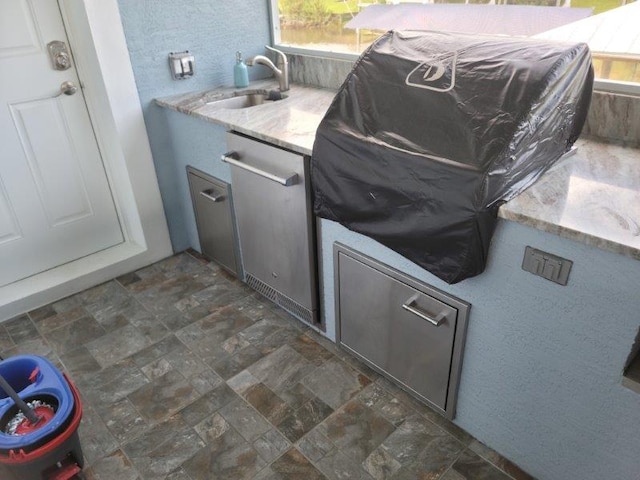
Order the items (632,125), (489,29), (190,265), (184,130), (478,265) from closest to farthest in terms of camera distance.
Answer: (478,265), (632,125), (489,29), (184,130), (190,265)

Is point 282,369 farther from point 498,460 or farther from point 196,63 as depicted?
point 196,63

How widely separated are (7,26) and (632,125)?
2.52m

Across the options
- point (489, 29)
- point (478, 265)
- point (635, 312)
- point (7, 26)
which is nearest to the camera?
point (635, 312)

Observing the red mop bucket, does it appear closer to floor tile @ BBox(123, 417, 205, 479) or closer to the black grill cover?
floor tile @ BBox(123, 417, 205, 479)

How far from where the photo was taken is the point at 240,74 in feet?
8.46

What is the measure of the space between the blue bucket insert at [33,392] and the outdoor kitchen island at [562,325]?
1.07 meters

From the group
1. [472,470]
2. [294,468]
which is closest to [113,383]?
[294,468]

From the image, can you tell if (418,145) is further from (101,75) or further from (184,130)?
(101,75)

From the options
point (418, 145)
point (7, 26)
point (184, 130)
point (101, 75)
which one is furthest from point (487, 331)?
point (7, 26)

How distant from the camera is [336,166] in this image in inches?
60.9

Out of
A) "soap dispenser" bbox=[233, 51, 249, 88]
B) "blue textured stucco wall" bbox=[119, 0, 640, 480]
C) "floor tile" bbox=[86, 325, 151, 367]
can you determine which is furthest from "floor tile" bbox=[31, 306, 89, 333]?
"soap dispenser" bbox=[233, 51, 249, 88]

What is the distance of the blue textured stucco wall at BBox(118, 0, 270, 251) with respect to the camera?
2.28m

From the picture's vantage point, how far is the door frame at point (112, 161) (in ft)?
7.17

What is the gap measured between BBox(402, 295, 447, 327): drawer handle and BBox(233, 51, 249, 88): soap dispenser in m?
1.60
